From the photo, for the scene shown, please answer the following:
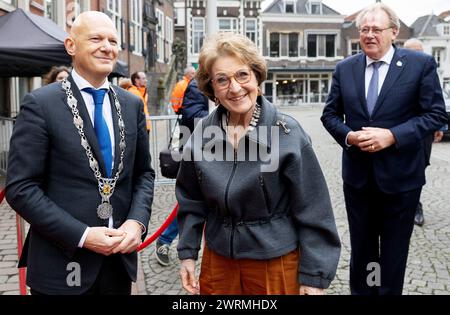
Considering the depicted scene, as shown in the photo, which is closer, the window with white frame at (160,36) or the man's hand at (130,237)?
the man's hand at (130,237)

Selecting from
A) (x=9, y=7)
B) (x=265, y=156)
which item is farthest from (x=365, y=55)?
(x=9, y=7)

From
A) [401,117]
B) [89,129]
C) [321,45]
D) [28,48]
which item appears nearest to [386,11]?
[401,117]

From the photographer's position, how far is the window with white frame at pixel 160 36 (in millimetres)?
35978

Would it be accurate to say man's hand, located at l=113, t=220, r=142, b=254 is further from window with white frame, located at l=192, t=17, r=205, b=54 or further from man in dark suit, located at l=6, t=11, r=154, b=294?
window with white frame, located at l=192, t=17, r=205, b=54

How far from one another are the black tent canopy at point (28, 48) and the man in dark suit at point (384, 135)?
240 inches

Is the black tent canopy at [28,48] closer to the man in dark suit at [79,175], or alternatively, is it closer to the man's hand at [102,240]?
the man in dark suit at [79,175]

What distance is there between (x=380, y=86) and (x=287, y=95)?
48.6 m

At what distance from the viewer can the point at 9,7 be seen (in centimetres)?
1145

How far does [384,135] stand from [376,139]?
6cm

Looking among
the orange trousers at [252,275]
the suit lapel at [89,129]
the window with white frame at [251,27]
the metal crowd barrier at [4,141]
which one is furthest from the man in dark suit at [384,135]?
the window with white frame at [251,27]

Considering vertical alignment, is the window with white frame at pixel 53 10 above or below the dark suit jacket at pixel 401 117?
above

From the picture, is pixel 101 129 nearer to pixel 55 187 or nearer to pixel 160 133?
pixel 55 187

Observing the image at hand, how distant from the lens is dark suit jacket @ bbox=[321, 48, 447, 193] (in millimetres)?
3158

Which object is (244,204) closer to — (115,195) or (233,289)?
(233,289)
